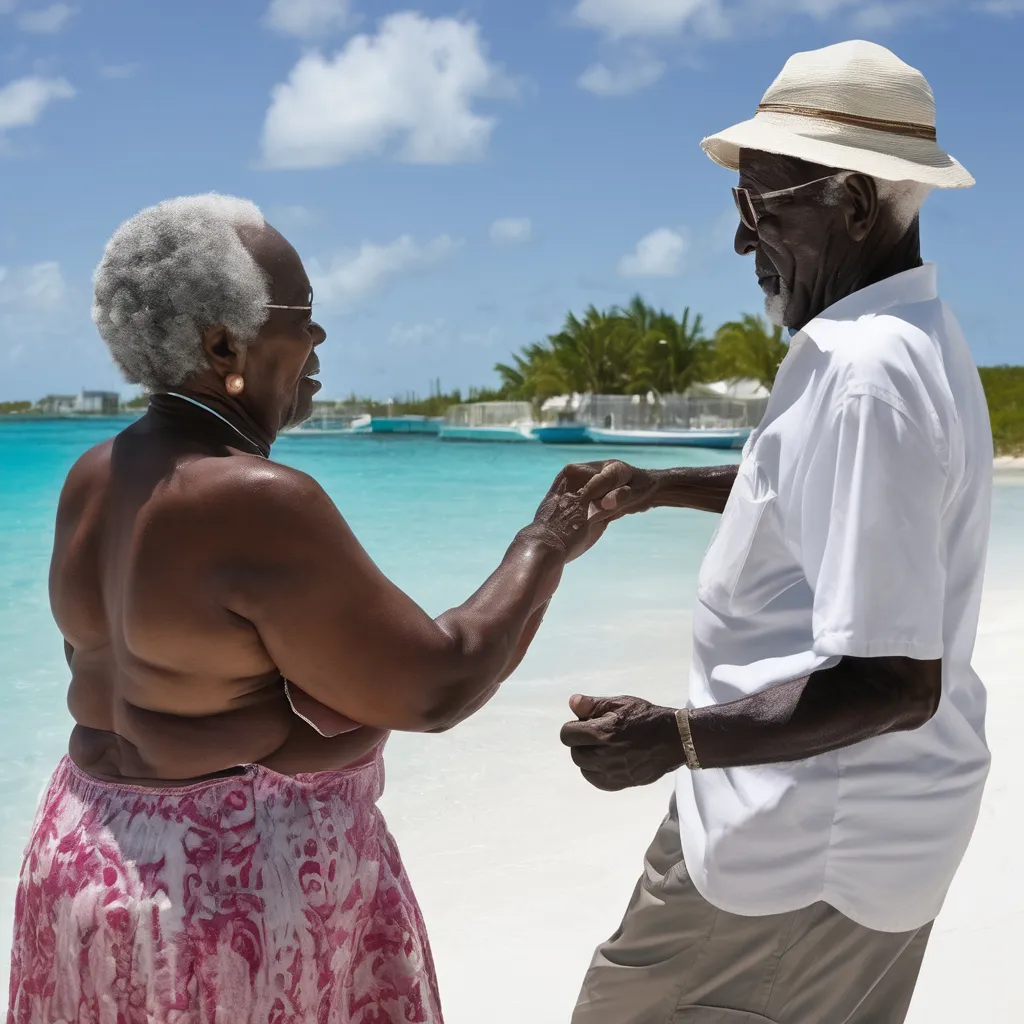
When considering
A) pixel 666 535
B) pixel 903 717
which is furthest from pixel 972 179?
pixel 666 535

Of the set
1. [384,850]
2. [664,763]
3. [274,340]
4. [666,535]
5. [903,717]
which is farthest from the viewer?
[666,535]

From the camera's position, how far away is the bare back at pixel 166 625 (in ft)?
5.63

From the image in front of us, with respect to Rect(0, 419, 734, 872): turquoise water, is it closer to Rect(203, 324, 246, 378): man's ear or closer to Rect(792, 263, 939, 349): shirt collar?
Rect(203, 324, 246, 378): man's ear

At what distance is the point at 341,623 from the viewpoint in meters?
1.72

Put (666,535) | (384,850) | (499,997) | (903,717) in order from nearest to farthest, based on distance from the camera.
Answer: (903,717) → (384,850) → (499,997) → (666,535)

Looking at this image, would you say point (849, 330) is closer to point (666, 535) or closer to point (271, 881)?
point (271, 881)

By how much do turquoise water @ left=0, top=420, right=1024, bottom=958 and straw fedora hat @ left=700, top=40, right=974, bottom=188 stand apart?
4078 millimetres

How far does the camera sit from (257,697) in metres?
1.84

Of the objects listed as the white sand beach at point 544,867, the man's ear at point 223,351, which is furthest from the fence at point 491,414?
the man's ear at point 223,351

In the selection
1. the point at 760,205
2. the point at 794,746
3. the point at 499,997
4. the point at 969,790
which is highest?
the point at 760,205

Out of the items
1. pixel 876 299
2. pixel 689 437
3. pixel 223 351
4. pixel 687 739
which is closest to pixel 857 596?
pixel 687 739

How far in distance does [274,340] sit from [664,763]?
3.08 feet

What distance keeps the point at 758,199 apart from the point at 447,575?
1244 centimetres

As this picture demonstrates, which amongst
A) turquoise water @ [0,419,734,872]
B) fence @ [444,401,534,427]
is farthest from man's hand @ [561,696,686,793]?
fence @ [444,401,534,427]
